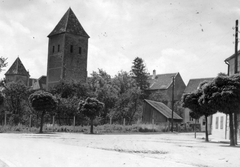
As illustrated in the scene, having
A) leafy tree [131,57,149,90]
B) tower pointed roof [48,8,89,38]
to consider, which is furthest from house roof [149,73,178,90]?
tower pointed roof [48,8,89,38]

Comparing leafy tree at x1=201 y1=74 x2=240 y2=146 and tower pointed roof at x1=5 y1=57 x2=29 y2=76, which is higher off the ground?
tower pointed roof at x1=5 y1=57 x2=29 y2=76

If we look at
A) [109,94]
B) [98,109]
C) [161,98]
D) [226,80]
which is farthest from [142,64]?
[226,80]

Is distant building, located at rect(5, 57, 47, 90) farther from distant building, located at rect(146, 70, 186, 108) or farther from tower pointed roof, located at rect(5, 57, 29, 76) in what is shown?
distant building, located at rect(146, 70, 186, 108)

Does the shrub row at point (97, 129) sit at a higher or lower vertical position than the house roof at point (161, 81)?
lower

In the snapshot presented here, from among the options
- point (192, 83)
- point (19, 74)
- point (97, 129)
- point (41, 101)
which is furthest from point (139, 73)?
point (41, 101)

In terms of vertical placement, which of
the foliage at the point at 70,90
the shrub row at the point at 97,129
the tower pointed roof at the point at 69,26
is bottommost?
the shrub row at the point at 97,129

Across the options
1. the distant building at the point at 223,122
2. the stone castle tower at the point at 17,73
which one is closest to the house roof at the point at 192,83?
the stone castle tower at the point at 17,73

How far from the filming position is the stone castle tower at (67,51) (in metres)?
71.9

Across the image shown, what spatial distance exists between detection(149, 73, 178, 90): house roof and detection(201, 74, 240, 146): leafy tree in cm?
6563

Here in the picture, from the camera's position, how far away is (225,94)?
20000 millimetres

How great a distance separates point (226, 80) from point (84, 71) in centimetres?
5515

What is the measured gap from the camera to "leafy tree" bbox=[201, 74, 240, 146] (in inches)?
788

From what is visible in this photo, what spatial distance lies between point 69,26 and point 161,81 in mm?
28616

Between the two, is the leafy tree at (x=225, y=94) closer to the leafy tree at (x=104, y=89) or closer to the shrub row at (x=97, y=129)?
the shrub row at (x=97, y=129)
